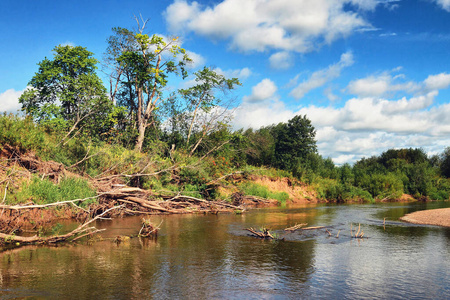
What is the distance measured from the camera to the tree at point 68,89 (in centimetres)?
3338

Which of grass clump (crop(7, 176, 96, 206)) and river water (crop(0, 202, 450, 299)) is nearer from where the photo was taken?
river water (crop(0, 202, 450, 299))

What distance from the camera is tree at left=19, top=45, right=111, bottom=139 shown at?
109 feet

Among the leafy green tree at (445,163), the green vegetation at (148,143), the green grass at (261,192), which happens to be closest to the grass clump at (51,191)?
the green vegetation at (148,143)

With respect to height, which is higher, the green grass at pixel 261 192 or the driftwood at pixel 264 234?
the green grass at pixel 261 192

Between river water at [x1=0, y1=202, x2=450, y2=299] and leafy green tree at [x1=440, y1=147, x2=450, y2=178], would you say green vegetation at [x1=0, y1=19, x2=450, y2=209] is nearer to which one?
river water at [x1=0, y1=202, x2=450, y2=299]

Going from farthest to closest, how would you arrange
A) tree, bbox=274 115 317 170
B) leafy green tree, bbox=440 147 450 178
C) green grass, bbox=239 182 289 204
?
leafy green tree, bbox=440 147 450 178 < tree, bbox=274 115 317 170 < green grass, bbox=239 182 289 204

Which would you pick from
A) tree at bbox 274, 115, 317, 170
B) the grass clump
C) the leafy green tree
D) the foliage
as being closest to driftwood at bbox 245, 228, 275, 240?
the grass clump

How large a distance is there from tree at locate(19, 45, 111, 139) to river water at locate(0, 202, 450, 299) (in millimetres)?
21394

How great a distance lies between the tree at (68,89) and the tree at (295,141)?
25.8 m

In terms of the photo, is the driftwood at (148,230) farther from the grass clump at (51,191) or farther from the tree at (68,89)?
the tree at (68,89)

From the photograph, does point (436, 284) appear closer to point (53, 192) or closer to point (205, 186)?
point (53, 192)

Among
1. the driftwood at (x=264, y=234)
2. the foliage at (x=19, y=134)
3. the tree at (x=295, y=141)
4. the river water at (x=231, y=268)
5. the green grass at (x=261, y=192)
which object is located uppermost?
the tree at (x=295, y=141)

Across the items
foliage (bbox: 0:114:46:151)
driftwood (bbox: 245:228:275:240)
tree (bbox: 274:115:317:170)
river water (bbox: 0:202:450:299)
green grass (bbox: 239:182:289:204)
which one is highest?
tree (bbox: 274:115:317:170)

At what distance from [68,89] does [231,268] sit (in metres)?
31.4
